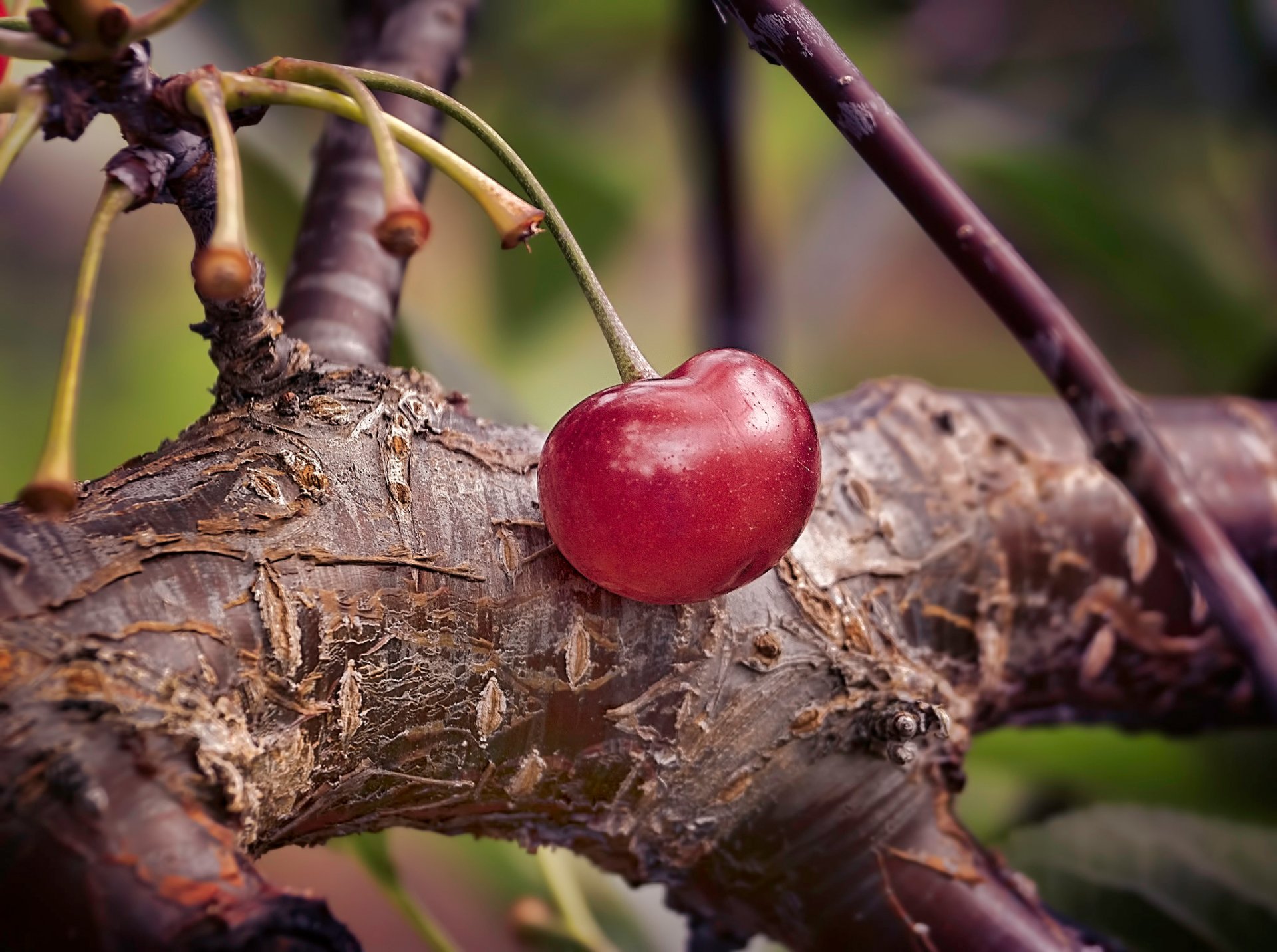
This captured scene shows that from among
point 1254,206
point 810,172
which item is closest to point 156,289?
point 810,172

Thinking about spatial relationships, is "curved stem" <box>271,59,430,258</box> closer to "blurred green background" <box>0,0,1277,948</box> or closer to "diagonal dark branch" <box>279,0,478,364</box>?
"diagonal dark branch" <box>279,0,478,364</box>

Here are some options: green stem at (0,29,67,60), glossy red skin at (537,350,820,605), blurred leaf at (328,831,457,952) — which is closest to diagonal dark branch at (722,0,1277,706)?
glossy red skin at (537,350,820,605)

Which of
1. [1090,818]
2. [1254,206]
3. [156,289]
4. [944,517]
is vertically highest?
[156,289]

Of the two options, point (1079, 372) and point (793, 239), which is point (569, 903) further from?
point (793, 239)

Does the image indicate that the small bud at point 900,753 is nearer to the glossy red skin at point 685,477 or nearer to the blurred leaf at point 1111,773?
the glossy red skin at point 685,477

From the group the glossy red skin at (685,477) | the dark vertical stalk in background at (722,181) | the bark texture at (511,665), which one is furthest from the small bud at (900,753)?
the dark vertical stalk in background at (722,181)

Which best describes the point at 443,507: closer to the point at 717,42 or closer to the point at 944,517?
the point at 944,517

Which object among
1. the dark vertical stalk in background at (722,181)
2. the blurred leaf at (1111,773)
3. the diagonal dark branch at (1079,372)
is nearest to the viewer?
the diagonal dark branch at (1079,372)
